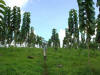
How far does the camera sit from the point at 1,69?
33344 mm

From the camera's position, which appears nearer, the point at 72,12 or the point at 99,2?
the point at 99,2

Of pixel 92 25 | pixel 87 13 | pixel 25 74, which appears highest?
pixel 87 13

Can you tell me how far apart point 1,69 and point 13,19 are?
32.3 metres

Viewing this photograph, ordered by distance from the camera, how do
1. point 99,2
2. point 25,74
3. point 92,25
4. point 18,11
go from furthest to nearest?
point 18,11 < point 92,25 < point 99,2 < point 25,74

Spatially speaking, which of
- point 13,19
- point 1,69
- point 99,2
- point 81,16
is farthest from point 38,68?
point 13,19

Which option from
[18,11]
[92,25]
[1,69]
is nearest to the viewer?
[1,69]

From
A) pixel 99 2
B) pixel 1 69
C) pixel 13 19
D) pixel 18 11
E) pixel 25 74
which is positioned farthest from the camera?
pixel 18 11

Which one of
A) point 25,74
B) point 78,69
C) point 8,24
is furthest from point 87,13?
point 8,24

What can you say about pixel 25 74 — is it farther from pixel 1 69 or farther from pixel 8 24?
pixel 8 24

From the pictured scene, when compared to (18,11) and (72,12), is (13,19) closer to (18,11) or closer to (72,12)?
(18,11)

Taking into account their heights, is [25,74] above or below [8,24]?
below

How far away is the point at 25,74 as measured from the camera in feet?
103

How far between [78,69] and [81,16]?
1225 cm

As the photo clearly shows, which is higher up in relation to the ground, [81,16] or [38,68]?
[81,16]
